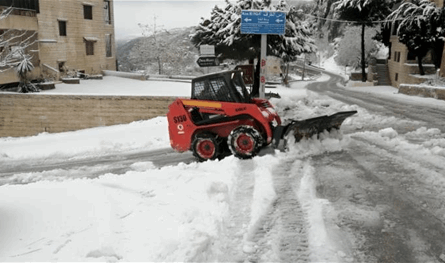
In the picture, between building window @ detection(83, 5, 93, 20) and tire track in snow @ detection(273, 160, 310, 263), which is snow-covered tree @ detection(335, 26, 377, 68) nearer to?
building window @ detection(83, 5, 93, 20)

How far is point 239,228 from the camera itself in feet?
17.0

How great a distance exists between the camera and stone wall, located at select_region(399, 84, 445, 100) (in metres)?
17.2

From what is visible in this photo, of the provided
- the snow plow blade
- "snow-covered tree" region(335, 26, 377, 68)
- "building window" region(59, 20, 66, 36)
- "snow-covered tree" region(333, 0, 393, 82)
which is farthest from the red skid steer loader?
"snow-covered tree" region(335, 26, 377, 68)

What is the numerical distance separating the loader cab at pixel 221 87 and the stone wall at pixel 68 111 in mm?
6482

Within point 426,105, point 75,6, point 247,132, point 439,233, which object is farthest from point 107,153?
point 75,6

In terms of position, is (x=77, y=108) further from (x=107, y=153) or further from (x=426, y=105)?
(x=426, y=105)

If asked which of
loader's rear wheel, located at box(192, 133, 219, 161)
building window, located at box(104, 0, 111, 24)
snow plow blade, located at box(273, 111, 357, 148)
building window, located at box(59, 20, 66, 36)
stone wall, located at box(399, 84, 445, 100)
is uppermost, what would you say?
building window, located at box(104, 0, 111, 24)

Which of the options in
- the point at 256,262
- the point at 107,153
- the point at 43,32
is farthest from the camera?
the point at 43,32

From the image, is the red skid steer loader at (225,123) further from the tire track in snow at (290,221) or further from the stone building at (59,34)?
the stone building at (59,34)

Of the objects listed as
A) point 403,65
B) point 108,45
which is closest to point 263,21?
point 403,65

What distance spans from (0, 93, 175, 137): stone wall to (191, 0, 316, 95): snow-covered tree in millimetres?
7116

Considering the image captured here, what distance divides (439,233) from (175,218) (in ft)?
12.1

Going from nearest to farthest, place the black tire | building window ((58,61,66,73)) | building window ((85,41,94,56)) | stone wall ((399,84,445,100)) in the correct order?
the black tire, stone wall ((399,84,445,100)), building window ((58,61,66,73)), building window ((85,41,94,56))

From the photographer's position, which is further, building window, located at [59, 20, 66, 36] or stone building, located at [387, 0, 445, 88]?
building window, located at [59, 20, 66, 36]
